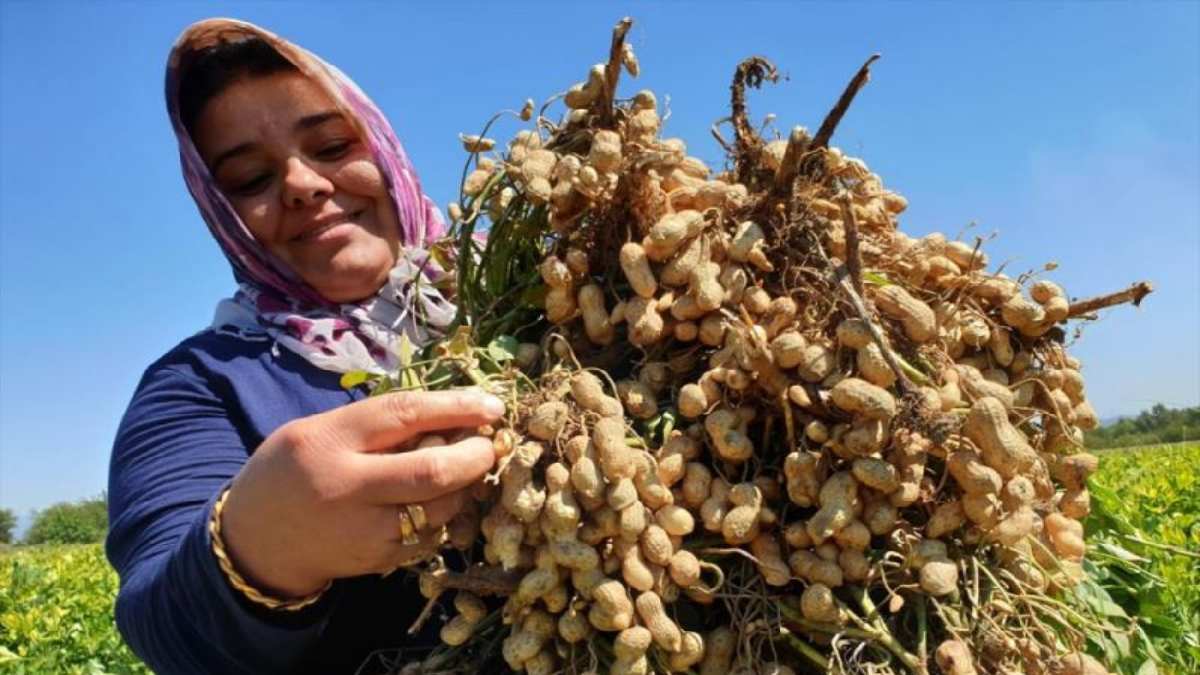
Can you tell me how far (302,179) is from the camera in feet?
6.54

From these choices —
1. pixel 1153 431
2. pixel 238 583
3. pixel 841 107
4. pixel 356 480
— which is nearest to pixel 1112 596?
pixel 841 107

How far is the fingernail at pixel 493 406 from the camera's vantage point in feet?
3.52

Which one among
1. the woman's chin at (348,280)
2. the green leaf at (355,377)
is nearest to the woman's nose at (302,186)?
the woman's chin at (348,280)

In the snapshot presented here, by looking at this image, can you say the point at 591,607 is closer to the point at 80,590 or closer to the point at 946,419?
the point at 946,419

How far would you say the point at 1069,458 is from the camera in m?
1.30

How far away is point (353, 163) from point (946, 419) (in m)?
1.50

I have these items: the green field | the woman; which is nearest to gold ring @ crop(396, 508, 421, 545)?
the woman

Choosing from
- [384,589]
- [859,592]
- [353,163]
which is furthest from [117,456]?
[859,592]

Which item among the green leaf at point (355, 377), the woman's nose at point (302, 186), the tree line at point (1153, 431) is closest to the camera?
the green leaf at point (355, 377)

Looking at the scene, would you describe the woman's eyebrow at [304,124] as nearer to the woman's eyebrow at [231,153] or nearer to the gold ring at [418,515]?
the woman's eyebrow at [231,153]

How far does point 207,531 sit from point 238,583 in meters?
0.08

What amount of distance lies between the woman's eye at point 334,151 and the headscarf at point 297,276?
0.15ft

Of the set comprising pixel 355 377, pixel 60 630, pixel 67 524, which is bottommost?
pixel 67 524

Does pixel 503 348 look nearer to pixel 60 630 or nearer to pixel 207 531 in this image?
pixel 207 531
